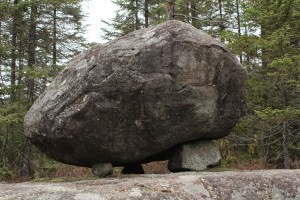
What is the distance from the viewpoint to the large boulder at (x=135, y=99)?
6.91 m

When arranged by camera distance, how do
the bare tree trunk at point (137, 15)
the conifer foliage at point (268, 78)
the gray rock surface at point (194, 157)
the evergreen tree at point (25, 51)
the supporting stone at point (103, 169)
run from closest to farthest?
the supporting stone at point (103, 169) < the gray rock surface at point (194, 157) < the conifer foliage at point (268, 78) < the evergreen tree at point (25, 51) < the bare tree trunk at point (137, 15)

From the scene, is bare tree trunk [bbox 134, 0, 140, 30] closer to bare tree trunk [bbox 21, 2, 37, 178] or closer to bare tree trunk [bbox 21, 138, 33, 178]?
bare tree trunk [bbox 21, 2, 37, 178]

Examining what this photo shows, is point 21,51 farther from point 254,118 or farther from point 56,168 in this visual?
point 254,118

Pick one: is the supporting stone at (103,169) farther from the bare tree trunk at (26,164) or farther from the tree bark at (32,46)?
the tree bark at (32,46)


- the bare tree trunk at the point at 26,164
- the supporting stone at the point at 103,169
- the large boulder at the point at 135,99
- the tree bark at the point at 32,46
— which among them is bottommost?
the bare tree trunk at the point at 26,164

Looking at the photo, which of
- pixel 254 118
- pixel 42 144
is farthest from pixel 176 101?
pixel 254 118

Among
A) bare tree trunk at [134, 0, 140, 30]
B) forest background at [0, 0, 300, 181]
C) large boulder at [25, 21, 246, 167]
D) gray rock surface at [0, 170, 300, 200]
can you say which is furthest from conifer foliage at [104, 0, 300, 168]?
bare tree trunk at [134, 0, 140, 30]

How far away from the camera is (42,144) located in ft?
24.7

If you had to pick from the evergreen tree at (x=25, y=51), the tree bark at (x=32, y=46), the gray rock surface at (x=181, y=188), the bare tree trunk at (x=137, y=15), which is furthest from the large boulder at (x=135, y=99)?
the bare tree trunk at (x=137, y=15)

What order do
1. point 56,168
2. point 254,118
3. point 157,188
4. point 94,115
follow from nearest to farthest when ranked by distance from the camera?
point 157,188 < point 94,115 < point 254,118 < point 56,168

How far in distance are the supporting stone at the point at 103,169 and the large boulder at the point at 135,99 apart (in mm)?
109

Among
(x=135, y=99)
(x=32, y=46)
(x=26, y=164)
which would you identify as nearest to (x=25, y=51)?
(x=32, y=46)

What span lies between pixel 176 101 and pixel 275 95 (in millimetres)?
6598

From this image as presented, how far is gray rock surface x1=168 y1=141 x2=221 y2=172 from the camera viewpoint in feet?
24.6
